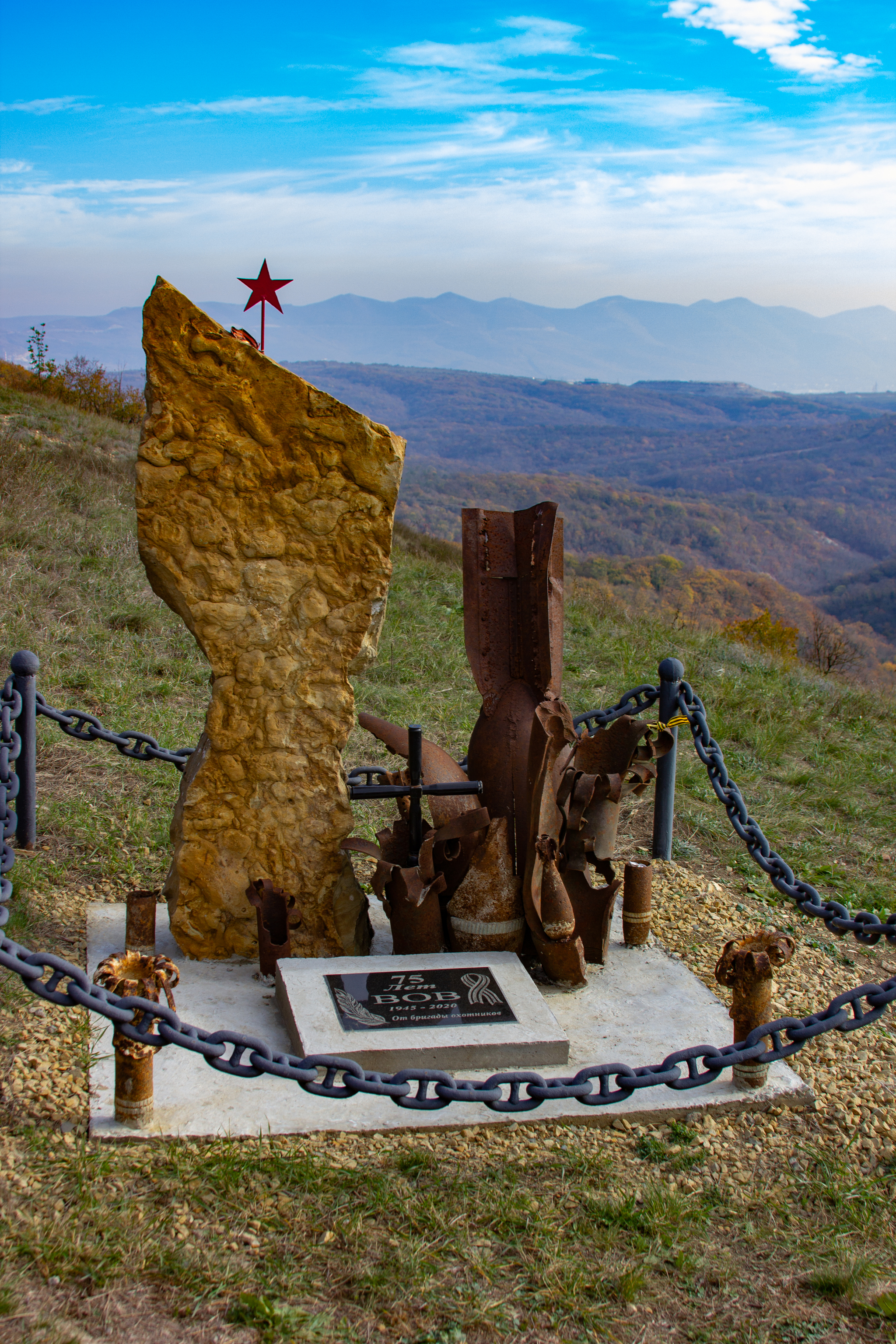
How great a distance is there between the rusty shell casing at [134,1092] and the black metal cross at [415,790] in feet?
3.84

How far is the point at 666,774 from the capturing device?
16.4ft

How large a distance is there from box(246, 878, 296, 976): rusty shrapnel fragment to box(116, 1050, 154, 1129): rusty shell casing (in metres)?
0.82

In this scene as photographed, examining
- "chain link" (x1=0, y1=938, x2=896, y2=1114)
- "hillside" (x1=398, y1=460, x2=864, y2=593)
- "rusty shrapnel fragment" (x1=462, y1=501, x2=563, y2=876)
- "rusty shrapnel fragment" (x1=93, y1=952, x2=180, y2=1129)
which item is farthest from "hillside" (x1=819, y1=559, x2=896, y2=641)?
"rusty shrapnel fragment" (x1=93, y1=952, x2=180, y2=1129)

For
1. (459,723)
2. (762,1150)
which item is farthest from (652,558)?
(762,1150)

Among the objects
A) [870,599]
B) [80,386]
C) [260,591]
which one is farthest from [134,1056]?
[870,599]

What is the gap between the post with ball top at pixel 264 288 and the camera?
11.9ft

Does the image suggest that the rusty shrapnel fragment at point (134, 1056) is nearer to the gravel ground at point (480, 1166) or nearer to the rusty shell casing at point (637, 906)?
the gravel ground at point (480, 1166)

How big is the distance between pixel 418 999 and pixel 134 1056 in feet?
3.07

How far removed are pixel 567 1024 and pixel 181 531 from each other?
6.97ft

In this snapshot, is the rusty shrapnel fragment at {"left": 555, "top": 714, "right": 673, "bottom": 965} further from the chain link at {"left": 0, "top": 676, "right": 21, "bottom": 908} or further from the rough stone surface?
the chain link at {"left": 0, "top": 676, "right": 21, "bottom": 908}

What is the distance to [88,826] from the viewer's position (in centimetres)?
489

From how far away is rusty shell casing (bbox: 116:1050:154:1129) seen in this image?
8.93 ft

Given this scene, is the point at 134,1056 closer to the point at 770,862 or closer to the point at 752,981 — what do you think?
the point at 752,981

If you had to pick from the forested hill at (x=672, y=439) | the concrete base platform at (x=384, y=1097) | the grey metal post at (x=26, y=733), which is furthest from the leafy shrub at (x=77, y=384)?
the forested hill at (x=672, y=439)
